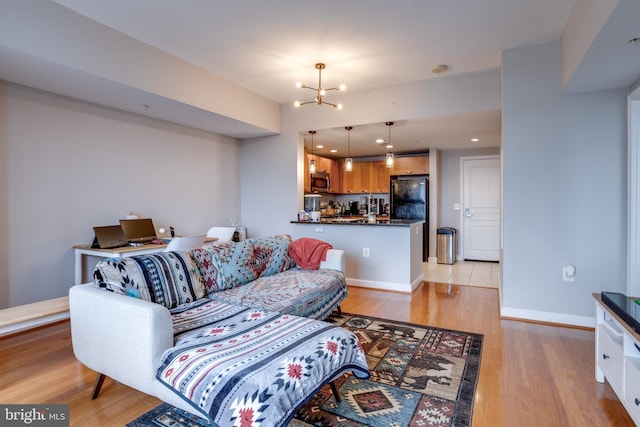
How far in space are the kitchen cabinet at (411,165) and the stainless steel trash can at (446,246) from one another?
1.29 meters

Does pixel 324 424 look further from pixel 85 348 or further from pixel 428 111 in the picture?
pixel 428 111

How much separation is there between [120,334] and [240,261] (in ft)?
3.98

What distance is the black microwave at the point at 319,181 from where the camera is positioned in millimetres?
6328

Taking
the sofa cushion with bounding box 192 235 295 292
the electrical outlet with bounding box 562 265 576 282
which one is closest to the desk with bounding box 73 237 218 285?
the sofa cushion with bounding box 192 235 295 292

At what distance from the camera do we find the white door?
6441 mm

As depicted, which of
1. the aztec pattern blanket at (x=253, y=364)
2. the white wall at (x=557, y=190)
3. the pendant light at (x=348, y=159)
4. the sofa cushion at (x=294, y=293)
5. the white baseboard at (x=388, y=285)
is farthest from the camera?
the pendant light at (x=348, y=159)

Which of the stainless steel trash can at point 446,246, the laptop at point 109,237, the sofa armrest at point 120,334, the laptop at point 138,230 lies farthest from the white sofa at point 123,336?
the stainless steel trash can at point 446,246

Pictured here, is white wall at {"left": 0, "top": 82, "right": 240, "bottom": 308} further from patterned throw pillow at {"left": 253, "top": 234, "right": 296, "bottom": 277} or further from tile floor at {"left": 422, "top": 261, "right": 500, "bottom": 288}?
tile floor at {"left": 422, "top": 261, "right": 500, "bottom": 288}

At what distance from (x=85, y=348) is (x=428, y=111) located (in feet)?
13.6

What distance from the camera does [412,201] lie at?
6.59 m

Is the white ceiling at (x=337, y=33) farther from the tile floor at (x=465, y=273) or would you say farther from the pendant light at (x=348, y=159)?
the tile floor at (x=465, y=273)

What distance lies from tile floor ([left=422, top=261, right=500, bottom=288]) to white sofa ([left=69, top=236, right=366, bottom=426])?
4.18 metres

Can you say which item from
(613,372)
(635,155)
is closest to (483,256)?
(635,155)

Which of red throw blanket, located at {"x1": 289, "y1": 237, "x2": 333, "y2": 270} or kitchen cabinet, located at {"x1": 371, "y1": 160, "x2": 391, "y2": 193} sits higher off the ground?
kitchen cabinet, located at {"x1": 371, "y1": 160, "x2": 391, "y2": 193}
